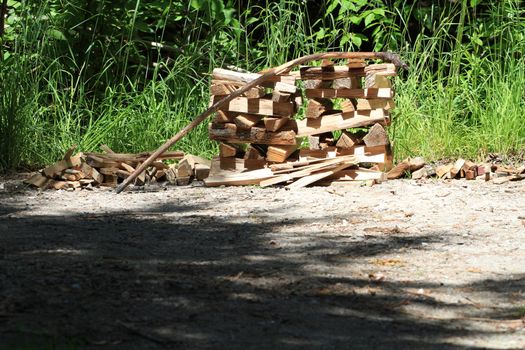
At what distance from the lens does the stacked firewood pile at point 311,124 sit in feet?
20.7

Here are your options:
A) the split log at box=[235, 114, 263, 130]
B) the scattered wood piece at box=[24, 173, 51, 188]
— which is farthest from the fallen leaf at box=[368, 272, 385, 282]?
the scattered wood piece at box=[24, 173, 51, 188]

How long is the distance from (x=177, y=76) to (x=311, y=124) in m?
2.10

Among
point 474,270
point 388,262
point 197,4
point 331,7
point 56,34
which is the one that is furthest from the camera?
point 331,7

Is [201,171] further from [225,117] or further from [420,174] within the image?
[420,174]

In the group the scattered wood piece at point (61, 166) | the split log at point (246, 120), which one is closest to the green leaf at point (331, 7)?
the split log at point (246, 120)

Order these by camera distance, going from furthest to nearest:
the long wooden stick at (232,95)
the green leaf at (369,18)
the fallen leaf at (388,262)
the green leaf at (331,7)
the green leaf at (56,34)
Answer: the green leaf at (331,7) < the green leaf at (369,18) < the green leaf at (56,34) < the long wooden stick at (232,95) < the fallen leaf at (388,262)

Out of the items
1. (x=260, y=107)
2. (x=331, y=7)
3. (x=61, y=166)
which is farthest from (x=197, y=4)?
(x=61, y=166)

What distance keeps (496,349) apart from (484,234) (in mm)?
1916

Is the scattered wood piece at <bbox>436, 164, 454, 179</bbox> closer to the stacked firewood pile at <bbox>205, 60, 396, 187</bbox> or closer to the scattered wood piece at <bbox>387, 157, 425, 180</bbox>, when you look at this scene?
the scattered wood piece at <bbox>387, 157, 425, 180</bbox>

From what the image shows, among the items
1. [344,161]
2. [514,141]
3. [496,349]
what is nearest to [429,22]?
[514,141]

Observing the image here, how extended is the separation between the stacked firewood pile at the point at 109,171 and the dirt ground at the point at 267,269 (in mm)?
287

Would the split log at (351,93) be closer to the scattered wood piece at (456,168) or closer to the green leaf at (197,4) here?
the scattered wood piece at (456,168)

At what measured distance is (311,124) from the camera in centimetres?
648

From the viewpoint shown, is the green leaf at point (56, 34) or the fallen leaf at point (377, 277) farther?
the green leaf at point (56, 34)
